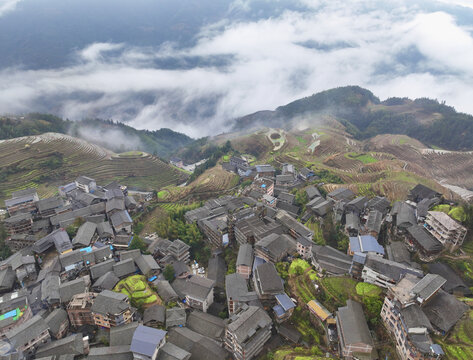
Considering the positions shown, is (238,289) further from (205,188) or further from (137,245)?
(205,188)

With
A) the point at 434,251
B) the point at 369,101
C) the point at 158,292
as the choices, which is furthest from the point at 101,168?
the point at 369,101

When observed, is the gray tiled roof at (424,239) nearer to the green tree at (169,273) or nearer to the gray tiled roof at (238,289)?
the gray tiled roof at (238,289)

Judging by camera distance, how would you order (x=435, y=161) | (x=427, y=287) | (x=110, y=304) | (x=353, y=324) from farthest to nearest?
(x=435, y=161), (x=110, y=304), (x=427, y=287), (x=353, y=324)

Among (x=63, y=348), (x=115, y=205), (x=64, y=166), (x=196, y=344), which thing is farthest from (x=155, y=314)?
(x=64, y=166)

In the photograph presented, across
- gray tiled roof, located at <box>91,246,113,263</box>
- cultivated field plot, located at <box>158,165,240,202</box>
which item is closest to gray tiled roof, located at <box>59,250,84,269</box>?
gray tiled roof, located at <box>91,246,113,263</box>

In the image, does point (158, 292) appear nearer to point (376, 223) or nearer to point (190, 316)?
point (190, 316)

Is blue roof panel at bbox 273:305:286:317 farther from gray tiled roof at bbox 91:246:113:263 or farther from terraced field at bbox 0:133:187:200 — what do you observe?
terraced field at bbox 0:133:187:200
